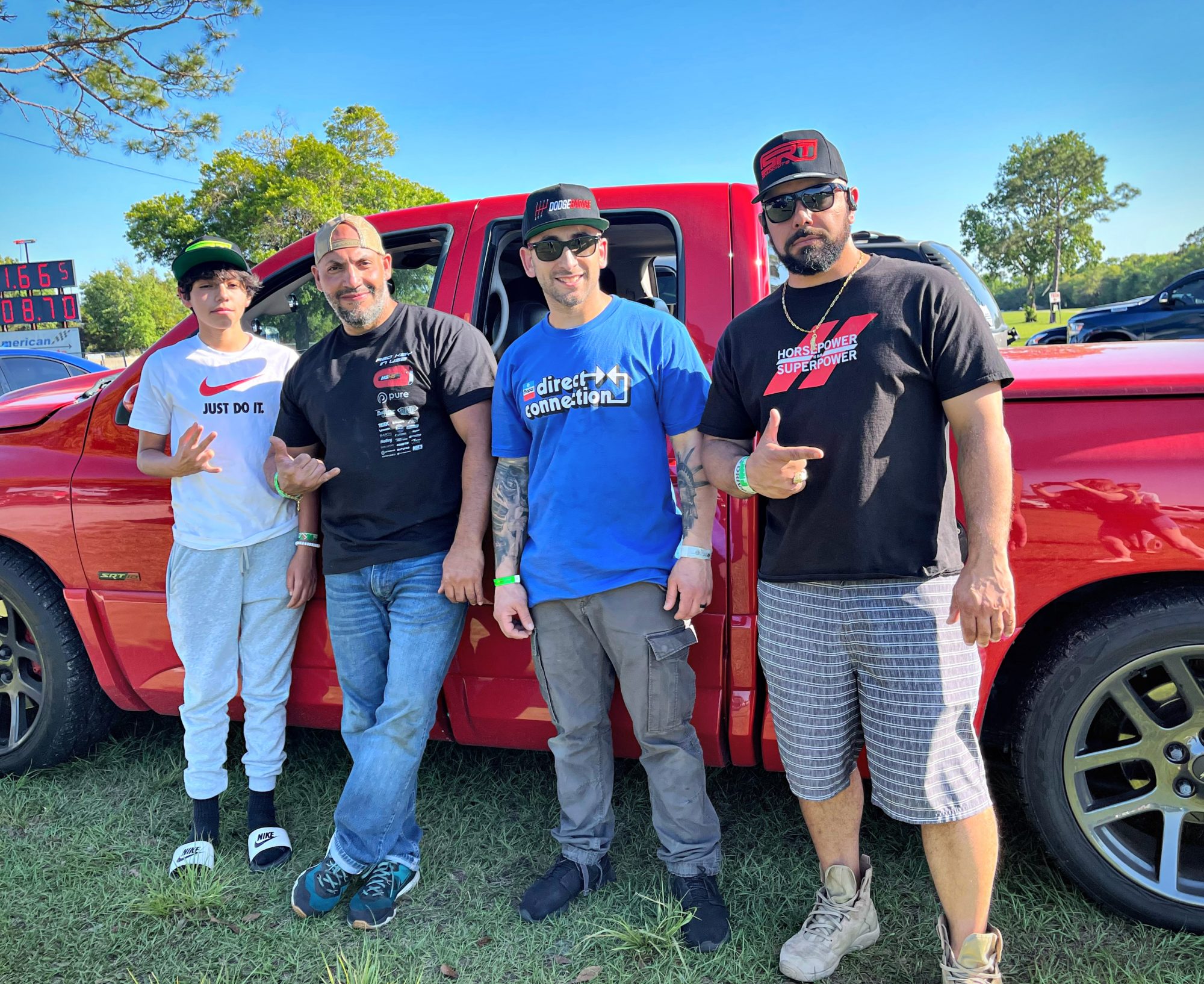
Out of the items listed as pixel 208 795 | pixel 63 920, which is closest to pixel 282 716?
pixel 208 795

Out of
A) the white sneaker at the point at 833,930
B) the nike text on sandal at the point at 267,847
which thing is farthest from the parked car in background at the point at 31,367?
the white sneaker at the point at 833,930

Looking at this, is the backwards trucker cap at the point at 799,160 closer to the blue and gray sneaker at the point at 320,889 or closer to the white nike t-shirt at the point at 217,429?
the white nike t-shirt at the point at 217,429

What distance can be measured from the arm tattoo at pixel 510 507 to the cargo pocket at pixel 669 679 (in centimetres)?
47

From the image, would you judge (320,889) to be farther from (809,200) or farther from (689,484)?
(809,200)

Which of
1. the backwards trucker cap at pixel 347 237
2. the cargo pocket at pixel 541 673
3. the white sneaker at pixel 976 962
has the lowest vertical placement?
the white sneaker at pixel 976 962

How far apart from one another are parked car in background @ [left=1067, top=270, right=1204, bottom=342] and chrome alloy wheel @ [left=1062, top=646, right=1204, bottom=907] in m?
11.4

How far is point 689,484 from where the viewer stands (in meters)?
2.16

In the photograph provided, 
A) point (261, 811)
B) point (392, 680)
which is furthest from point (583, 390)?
point (261, 811)

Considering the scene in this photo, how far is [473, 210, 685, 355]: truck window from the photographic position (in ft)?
8.55

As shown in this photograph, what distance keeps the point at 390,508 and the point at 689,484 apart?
35.6 inches

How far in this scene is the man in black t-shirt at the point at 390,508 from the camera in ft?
7.97

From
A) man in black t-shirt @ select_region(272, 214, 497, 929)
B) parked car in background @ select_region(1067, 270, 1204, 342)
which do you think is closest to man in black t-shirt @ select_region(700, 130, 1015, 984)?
man in black t-shirt @ select_region(272, 214, 497, 929)

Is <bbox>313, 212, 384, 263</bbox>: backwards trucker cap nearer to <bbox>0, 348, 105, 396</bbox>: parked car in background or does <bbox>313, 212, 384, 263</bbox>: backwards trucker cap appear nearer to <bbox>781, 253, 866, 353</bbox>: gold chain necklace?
<bbox>781, 253, 866, 353</bbox>: gold chain necklace

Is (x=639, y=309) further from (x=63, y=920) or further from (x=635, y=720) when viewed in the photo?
(x=63, y=920)
